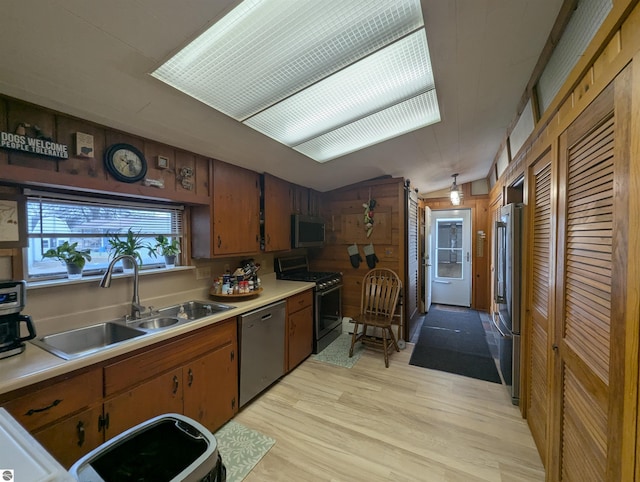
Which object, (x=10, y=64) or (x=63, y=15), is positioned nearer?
(x=63, y=15)

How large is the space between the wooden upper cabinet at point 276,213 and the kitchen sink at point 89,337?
4.94 ft

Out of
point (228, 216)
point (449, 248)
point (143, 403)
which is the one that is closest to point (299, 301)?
point (228, 216)

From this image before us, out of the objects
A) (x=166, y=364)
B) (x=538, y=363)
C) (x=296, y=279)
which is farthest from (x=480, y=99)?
(x=166, y=364)

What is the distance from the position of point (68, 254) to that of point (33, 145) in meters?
0.71

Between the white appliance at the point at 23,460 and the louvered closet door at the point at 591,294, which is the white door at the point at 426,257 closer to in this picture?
the louvered closet door at the point at 591,294

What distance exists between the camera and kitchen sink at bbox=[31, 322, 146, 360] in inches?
62.9

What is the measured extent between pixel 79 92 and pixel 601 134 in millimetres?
2413

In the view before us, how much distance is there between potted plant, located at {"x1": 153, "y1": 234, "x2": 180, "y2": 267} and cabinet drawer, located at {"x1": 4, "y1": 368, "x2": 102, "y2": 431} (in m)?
1.13

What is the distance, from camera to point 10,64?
1.17 metres

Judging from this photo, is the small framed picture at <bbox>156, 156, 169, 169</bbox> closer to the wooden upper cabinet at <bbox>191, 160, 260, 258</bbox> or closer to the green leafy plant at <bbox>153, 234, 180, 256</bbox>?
the wooden upper cabinet at <bbox>191, 160, 260, 258</bbox>

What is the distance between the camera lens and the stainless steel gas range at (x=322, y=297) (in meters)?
3.27

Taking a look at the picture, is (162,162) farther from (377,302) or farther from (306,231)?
(377,302)

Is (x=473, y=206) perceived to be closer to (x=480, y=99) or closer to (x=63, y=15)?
(x=480, y=99)

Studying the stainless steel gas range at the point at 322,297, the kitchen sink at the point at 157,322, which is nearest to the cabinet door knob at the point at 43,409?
the kitchen sink at the point at 157,322
